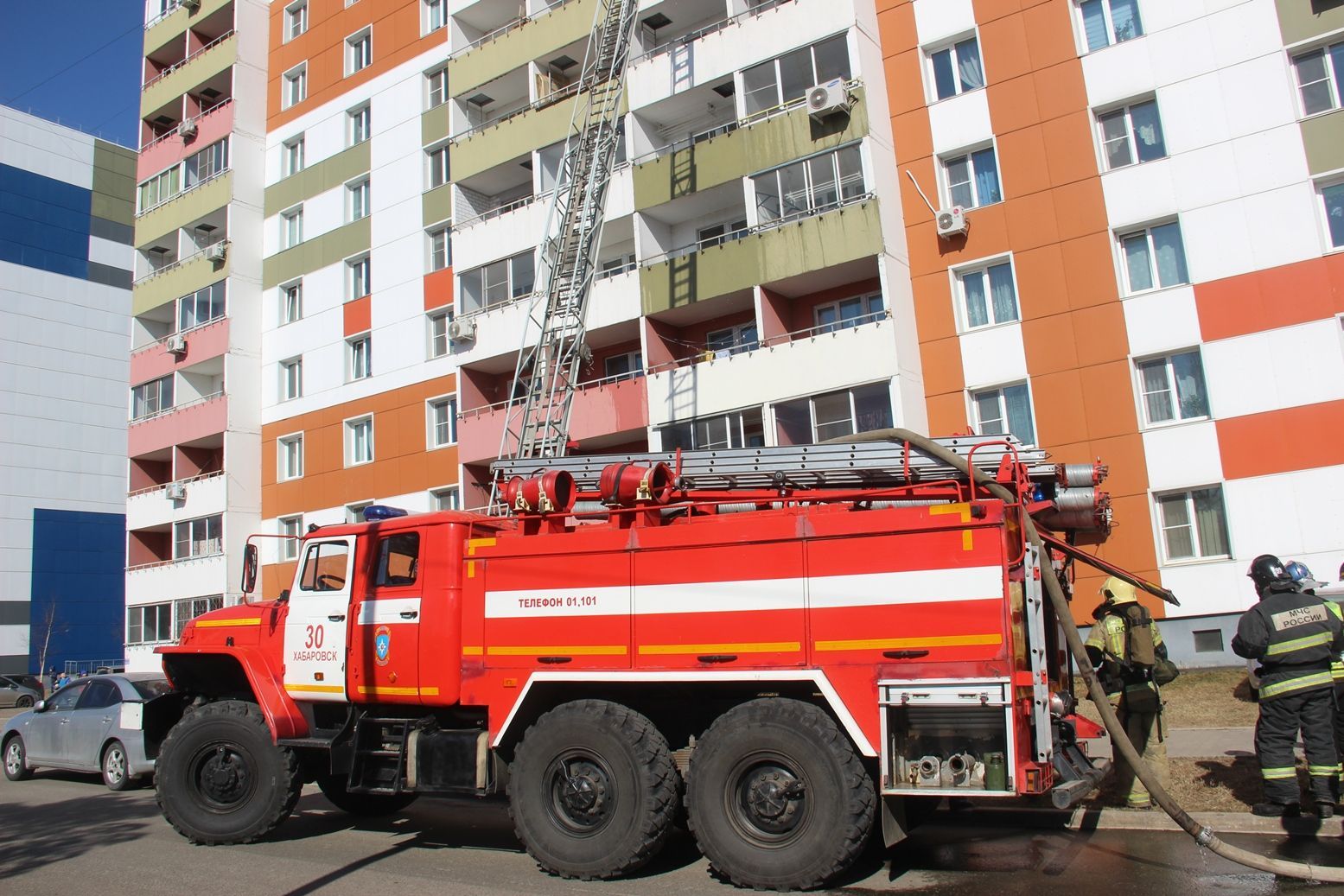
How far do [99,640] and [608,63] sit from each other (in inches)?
1781

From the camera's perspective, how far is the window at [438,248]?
1115 inches

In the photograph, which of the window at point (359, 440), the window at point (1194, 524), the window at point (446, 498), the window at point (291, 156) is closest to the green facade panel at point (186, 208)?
the window at point (291, 156)

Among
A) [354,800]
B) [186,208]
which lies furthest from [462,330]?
[354,800]

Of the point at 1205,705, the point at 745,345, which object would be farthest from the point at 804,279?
the point at 1205,705

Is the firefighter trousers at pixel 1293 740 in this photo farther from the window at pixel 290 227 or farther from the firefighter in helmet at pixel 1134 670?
the window at pixel 290 227

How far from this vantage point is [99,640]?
53.3m

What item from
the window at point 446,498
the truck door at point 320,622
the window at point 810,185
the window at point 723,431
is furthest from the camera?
the window at point 446,498

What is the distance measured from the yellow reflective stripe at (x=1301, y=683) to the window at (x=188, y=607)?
100ft

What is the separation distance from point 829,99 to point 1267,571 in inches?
587

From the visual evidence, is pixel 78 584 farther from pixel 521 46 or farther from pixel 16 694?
pixel 521 46

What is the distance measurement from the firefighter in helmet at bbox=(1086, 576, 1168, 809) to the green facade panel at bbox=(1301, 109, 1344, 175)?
12.4 m

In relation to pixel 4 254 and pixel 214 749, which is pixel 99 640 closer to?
pixel 4 254

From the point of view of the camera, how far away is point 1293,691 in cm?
745

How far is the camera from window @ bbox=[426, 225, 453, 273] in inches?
1115
